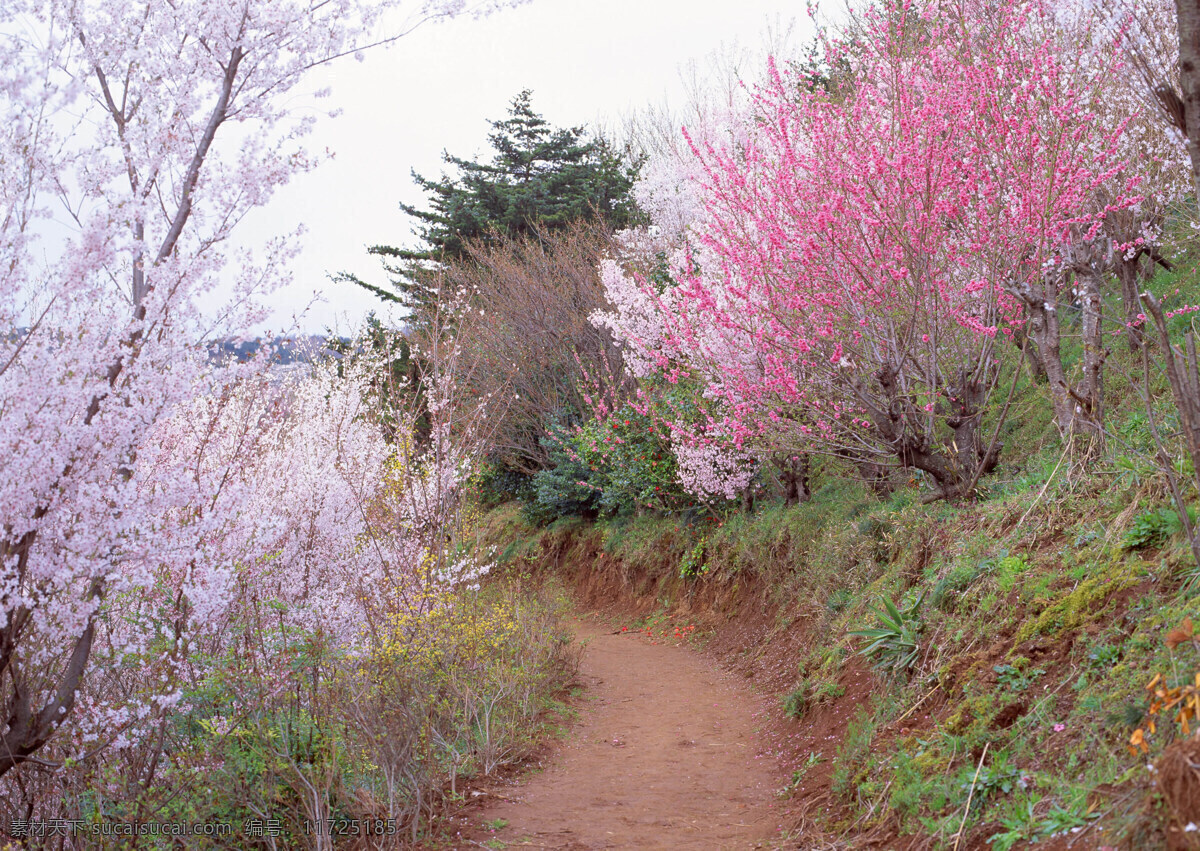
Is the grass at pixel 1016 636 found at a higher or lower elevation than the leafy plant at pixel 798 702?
higher

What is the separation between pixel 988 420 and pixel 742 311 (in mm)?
4056

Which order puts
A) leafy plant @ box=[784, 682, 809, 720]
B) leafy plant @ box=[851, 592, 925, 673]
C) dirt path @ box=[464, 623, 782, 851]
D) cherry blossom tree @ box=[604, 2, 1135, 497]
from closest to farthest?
dirt path @ box=[464, 623, 782, 851] → leafy plant @ box=[851, 592, 925, 673] → cherry blossom tree @ box=[604, 2, 1135, 497] → leafy plant @ box=[784, 682, 809, 720]

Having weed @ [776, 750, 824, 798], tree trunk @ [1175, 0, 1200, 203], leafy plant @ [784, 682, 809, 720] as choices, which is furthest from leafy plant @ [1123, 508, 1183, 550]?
leafy plant @ [784, 682, 809, 720]

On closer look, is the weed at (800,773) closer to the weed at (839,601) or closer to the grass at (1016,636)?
the grass at (1016,636)

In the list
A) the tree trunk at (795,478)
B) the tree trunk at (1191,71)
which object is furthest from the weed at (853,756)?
the tree trunk at (795,478)

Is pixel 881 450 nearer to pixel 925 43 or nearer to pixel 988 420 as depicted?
pixel 988 420

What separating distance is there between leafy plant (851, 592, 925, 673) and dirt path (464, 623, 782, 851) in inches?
45.1

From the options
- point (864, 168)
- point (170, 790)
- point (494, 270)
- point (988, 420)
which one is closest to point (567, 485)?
point (494, 270)

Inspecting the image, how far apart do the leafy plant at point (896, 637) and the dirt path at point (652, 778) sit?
45.1 inches

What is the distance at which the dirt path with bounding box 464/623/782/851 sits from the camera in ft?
15.8

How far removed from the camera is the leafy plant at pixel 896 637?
17.4 ft

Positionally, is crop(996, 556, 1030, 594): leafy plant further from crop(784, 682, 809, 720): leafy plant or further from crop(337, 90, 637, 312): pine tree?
crop(337, 90, 637, 312): pine tree

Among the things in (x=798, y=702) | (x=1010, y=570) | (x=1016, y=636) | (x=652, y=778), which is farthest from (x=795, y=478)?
(x=1016, y=636)

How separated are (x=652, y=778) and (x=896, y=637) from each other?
6.67 ft
